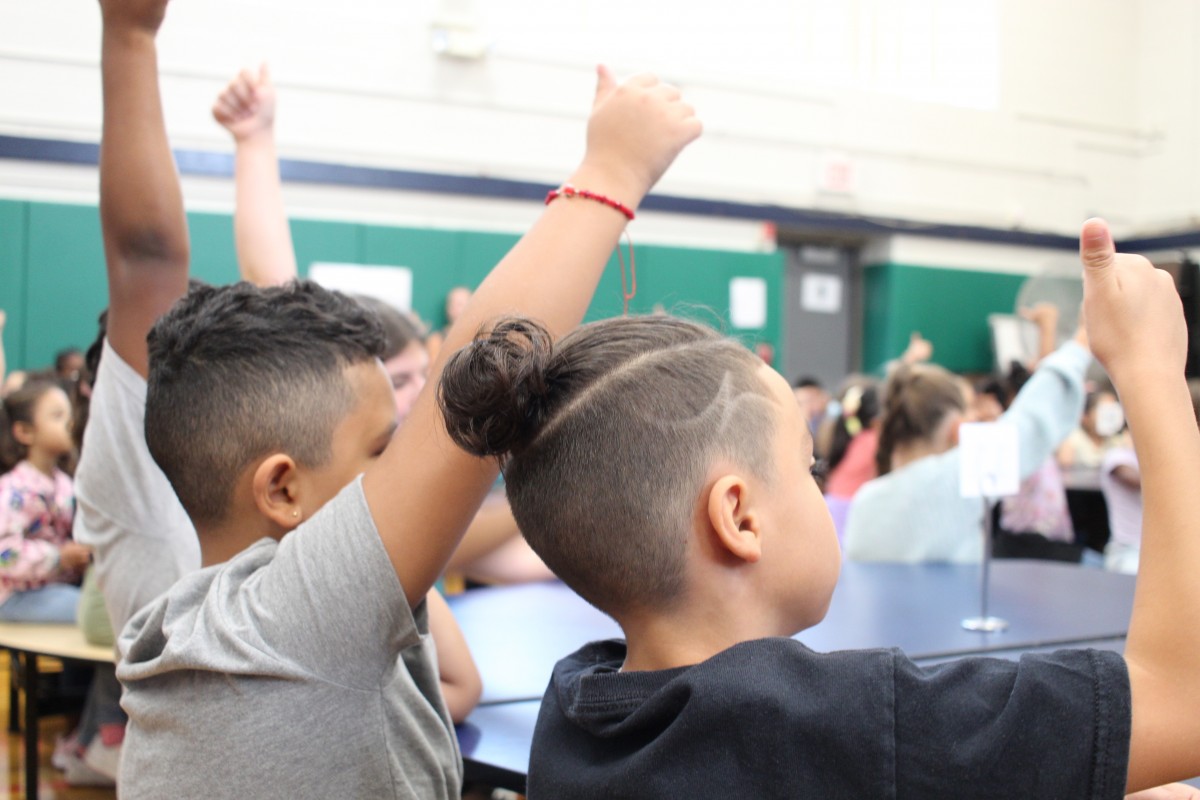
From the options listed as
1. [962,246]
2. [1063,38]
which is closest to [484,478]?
[962,246]

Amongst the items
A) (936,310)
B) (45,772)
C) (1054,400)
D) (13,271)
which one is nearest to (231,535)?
(1054,400)

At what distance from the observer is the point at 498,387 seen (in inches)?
27.1

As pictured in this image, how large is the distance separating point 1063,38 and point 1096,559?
6346 millimetres

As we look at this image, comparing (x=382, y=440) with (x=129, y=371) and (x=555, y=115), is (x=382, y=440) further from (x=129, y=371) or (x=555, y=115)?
(x=555, y=115)

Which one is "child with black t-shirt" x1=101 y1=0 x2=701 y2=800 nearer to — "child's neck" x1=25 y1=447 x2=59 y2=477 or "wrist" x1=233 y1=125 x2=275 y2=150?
"wrist" x1=233 y1=125 x2=275 y2=150

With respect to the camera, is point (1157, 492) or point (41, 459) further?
point (41, 459)

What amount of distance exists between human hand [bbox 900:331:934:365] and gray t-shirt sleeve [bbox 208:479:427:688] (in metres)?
6.72

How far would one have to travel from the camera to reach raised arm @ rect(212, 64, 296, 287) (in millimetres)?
1439

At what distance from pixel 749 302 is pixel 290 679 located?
6.84 meters

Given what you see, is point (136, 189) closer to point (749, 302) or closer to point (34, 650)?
point (34, 650)

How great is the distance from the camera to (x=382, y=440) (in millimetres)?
952

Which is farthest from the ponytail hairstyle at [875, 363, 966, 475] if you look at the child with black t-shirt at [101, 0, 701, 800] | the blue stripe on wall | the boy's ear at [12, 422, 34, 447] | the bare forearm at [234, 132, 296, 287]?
the blue stripe on wall

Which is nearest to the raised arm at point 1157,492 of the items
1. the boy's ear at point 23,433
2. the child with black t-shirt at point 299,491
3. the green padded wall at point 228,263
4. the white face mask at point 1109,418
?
the child with black t-shirt at point 299,491

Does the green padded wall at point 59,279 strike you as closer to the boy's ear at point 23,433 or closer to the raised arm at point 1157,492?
the boy's ear at point 23,433
